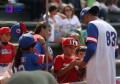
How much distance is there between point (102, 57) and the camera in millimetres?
4281

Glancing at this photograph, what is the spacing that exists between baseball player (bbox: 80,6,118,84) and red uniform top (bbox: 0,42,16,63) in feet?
6.01

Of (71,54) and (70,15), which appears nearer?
(71,54)

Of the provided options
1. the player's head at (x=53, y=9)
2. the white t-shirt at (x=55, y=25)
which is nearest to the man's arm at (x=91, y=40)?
the white t-shirt at (x=55, y=25)

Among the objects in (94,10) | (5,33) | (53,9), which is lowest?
(5,33)

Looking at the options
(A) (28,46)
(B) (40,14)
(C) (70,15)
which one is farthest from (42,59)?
(B) (40,14)

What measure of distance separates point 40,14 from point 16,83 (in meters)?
7.53

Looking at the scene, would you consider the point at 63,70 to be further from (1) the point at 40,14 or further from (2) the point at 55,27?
(1) the point at 40,14

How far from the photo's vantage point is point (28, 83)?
5.72ft

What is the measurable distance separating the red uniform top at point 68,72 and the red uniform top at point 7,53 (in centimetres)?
123

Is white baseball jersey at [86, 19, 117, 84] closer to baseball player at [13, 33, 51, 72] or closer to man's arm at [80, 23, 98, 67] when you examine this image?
man's arm at [80, 23, 98, 67]

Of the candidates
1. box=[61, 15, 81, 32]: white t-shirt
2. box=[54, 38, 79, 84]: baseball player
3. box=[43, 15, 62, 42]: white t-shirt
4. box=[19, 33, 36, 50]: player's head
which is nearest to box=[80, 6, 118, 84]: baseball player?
box=[54, 38, 79, 84]: baseball player

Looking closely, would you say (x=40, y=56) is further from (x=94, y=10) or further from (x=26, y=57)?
(x=94, y=10)

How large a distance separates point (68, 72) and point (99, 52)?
0.76 m

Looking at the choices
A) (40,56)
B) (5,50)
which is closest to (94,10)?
(40,56)
